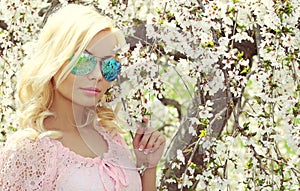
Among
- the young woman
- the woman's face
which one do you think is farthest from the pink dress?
the woman's face

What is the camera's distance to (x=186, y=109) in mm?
2295

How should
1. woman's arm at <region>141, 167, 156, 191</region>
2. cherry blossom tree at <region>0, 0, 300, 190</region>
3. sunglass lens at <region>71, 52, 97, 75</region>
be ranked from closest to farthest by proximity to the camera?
sunglass lens at <region>71, 52, 97, 75</region> → woman's arm at <region>141, 167, 156, 191</region> → cherry blossom tree at <region>0, 0, 300, 190</region>

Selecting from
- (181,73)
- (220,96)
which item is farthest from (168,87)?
(220,96)

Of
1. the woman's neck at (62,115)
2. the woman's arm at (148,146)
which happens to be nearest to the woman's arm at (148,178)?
the woman's arm at (148,146)

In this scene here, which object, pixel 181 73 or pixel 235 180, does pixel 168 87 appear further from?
pixel 235 180

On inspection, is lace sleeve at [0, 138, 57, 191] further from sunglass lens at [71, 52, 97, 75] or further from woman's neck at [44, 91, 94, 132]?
sunglass lens at [71, 52, 97, 75]

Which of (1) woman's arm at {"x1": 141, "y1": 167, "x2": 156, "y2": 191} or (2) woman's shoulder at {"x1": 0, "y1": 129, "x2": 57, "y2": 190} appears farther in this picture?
(1) woman's arm at {"x1": 141, "y1": 167, "x2": 156, "y2": 191}

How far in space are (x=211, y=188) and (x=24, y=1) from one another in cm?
103

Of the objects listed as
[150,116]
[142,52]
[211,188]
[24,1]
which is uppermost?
[24,1]

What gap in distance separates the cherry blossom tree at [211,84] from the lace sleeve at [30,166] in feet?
0.81

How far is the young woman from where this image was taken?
1972 millimetres

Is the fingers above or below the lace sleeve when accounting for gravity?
above

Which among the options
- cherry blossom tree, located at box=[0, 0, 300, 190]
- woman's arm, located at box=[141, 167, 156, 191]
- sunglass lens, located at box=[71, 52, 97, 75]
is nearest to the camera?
sunglass lens, located at box=[71, 52, 97, 75]

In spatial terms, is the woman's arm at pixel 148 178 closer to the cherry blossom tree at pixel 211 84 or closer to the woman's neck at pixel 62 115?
the cherry blossom tree at pixel 211 84
